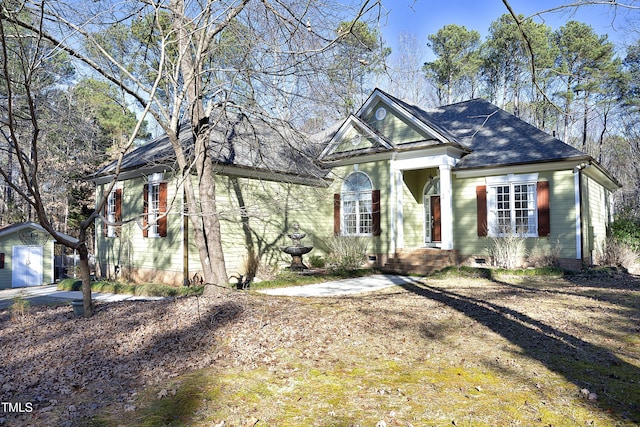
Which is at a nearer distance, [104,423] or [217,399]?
[104,423]

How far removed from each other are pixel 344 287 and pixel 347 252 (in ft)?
10.4

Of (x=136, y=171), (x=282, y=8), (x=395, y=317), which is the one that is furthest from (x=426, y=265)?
(x=136, y=171)

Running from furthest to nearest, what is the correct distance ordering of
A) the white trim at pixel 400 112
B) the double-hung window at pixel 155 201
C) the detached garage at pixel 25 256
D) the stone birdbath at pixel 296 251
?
the detached garage at pixel 25 256 < the white trim at pixel 400 112 < the stone birdbath at pixel 296 251 < the double-hung window at pixel 155 201

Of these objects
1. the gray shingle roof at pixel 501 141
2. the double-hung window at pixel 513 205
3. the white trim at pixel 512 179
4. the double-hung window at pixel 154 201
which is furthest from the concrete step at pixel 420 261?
the double-hung window at pixel 154 201

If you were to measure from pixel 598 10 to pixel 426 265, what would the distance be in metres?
9.62

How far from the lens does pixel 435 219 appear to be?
51.7ft

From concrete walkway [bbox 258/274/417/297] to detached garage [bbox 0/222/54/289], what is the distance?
44.6ft

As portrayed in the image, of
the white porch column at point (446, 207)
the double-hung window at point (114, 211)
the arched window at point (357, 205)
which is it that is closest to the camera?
the white porch column at point (446, 207)

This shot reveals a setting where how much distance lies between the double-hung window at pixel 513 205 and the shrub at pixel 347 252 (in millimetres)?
4156

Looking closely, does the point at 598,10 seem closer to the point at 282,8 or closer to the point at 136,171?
the point at 282,8

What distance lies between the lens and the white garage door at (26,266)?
17781 millimetres

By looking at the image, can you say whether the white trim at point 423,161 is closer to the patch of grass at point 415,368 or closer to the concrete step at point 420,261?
the concrete step at point 420,261

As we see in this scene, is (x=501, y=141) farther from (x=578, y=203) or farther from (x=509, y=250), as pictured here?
(x=509, y=250)

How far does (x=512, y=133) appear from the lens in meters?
14.8
